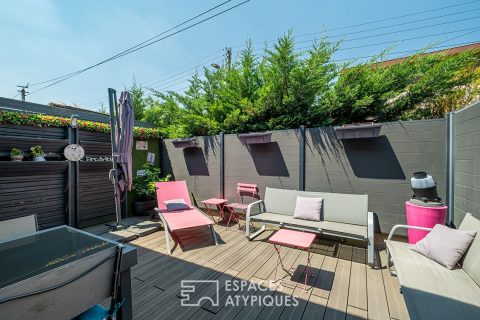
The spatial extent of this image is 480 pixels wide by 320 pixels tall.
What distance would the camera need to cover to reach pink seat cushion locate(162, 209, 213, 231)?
11.8 feet

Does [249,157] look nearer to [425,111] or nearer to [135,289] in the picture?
[135,289]

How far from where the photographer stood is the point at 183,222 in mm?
3732

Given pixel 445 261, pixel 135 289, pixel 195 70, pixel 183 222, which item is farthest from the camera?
pixel 195 70

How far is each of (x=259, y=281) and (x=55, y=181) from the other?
4301 mm

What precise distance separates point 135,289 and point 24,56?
27.0 ft

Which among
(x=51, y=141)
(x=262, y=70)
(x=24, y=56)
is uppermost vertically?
(x=24, y=56)

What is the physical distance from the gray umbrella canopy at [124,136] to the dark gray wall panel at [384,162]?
3.59 metres

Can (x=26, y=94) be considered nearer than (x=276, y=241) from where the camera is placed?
No

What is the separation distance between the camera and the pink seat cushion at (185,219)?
3604 mm

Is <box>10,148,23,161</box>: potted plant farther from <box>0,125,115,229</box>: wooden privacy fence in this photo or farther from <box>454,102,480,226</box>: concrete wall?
<box>454,102,480,226</box>: concrete wall

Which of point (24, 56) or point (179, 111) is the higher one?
point (24, 56)

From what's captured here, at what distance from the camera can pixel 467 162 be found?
101 inches

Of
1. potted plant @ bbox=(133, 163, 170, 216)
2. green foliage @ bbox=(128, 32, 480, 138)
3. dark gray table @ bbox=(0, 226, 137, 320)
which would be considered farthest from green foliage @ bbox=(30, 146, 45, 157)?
green foliage @ bbox=(128, 32, 480, 138)

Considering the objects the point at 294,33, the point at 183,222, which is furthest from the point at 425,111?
the point at 183,222
